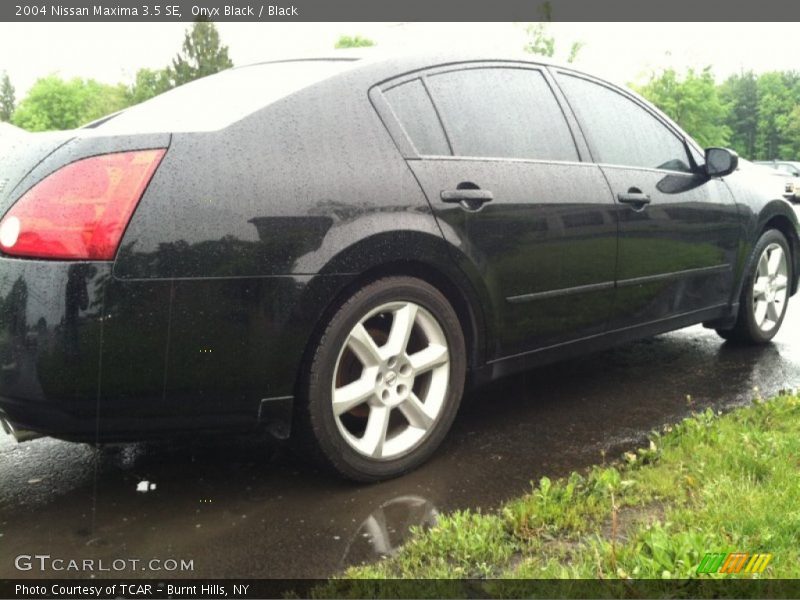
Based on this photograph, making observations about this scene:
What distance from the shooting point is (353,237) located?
2.76 metres

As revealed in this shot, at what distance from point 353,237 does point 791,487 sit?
169cm

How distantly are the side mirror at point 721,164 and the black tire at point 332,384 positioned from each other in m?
2.27

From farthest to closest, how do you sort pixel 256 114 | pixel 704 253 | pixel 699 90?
pixel 699 90 → pixel 704 253 → pixel 256 114

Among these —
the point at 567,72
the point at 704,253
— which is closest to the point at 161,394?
the point at 567,72

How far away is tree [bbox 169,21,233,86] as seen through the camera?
69.4 m

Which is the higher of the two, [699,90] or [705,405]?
[699,90]

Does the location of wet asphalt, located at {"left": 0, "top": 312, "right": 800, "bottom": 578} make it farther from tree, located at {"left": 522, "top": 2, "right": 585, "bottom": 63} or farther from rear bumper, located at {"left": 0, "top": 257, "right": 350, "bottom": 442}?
tree, located at {"left": 522, "top": 2, "right": 585, "bottom": 63}

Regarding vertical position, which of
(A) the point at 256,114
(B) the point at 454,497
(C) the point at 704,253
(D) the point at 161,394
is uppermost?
(A) the point at 256,114

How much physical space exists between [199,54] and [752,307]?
71237 mm

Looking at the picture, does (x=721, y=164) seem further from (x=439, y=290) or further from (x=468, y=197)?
(x=439, y=290)

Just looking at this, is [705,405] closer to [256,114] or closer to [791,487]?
[791,487]

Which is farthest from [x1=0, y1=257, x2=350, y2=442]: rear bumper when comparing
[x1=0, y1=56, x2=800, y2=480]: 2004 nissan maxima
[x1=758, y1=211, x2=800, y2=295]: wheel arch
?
[x1=758, y1=211, x2=800, y2=295]: wheel arch

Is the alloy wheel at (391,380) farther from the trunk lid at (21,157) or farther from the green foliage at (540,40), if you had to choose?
the green foliage at (540,40)

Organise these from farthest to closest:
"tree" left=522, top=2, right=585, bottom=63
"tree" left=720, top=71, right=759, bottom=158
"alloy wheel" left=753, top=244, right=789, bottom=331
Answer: "tree" left=720, top=71, right=759, bottom=158 < "tree" left=522, top=2, right=585, bottom=63 < "alloy wheel" left=753, top=244, right=789, bottom=331
